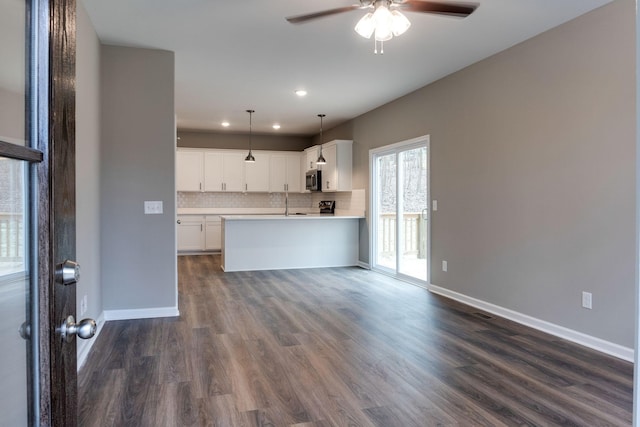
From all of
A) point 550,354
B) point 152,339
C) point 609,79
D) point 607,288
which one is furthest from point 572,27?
point 152,339

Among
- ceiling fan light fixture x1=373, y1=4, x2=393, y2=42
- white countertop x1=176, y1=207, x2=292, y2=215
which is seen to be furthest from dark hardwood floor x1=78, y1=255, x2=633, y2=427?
white countertop x1=176, y1=207, x2=292, y2=215

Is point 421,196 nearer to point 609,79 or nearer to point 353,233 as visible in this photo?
Result: point 353,233

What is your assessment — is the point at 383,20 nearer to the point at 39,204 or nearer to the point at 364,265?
the point at 39,204

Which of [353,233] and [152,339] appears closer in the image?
[152,339]

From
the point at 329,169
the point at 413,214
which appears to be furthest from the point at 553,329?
the point at 329,169

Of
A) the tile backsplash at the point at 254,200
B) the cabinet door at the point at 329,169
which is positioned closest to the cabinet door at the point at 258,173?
the tile backsplash at the point at 254,200

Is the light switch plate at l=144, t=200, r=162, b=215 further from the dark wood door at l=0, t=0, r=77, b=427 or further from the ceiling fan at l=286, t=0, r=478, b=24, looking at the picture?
the dark wood door at l=0, t=0, r=77, b=427

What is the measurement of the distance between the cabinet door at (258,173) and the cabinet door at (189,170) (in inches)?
38.3

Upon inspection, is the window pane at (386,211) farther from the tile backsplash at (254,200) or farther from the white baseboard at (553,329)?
the white baseboard at (553,329)

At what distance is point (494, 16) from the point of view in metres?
3.39

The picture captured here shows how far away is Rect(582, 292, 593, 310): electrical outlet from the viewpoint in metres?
3.30

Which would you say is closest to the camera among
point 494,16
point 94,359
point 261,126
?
point 94,359

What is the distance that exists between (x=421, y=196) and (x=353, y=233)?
195 centimetres

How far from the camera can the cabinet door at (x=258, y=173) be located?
30.0 feet
